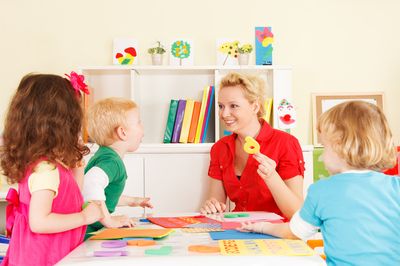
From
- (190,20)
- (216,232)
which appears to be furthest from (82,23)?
(216,232)

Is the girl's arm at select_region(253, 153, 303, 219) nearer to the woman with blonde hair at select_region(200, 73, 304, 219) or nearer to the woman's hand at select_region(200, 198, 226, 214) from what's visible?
the woman with blonde hair at select_region(200, 73, 304, 219)

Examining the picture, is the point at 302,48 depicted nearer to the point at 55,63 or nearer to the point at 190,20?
the point at 190,20

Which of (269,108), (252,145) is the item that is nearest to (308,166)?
(269,108)

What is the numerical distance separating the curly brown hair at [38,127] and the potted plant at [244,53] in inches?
71.4

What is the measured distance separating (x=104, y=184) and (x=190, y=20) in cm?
194

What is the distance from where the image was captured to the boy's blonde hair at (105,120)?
1.84 meters

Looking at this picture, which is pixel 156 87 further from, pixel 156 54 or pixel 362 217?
pixel 362 217

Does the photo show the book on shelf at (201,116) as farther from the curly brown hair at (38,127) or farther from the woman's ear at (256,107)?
the curly brown hair at (38,127)

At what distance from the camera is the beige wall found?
131 inches

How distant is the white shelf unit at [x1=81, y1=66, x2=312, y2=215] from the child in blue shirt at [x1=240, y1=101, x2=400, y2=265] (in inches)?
62.0

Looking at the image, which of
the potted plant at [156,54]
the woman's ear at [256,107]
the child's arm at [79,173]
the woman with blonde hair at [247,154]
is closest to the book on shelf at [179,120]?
the potted plant at [156,54]

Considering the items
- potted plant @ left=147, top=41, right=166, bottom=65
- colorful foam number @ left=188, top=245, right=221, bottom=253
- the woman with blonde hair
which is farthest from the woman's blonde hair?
colorful foam number @ left=188, top=245, right=221, bottom=253

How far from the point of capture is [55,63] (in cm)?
333

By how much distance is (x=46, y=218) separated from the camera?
1.31 meters
